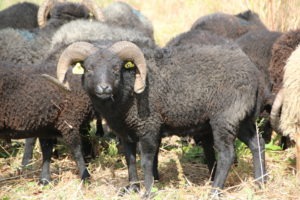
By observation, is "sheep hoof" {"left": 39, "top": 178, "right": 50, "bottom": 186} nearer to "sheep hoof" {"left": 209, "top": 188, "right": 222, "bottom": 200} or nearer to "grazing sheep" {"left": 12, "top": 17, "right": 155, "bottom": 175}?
"grazing sheep" {"left": 12, "top": 17, "right": 155, "bottom": 175}

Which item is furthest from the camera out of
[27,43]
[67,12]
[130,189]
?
[67,12]

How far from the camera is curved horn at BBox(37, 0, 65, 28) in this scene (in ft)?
35.4

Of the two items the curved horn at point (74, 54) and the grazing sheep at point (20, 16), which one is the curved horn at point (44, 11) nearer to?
the grazing sheep at point (20, 16)

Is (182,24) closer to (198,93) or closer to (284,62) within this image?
(284,62)

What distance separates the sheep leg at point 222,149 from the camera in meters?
6.45

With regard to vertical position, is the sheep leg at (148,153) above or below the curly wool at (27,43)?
below

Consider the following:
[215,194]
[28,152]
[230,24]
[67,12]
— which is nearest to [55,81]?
[28,152]

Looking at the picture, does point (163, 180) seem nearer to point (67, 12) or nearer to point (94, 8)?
point (67, 12)

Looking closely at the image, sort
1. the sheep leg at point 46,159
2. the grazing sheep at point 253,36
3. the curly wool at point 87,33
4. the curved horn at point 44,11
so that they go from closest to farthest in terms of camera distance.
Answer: the sheep leg at point 46,159 → the grazing sheep at point 253,36 → the curly wool at point 87,33 → the curved horn at point 44,11

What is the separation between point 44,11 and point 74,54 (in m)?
4.73

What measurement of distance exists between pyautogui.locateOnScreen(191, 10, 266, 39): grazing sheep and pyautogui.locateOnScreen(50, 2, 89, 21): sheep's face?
2082 mm

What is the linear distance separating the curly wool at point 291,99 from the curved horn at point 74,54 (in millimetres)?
2315

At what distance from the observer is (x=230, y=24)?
1020cm

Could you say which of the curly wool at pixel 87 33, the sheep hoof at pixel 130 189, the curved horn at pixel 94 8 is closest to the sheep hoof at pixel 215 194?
the sheep hoof at pixel 130 189
